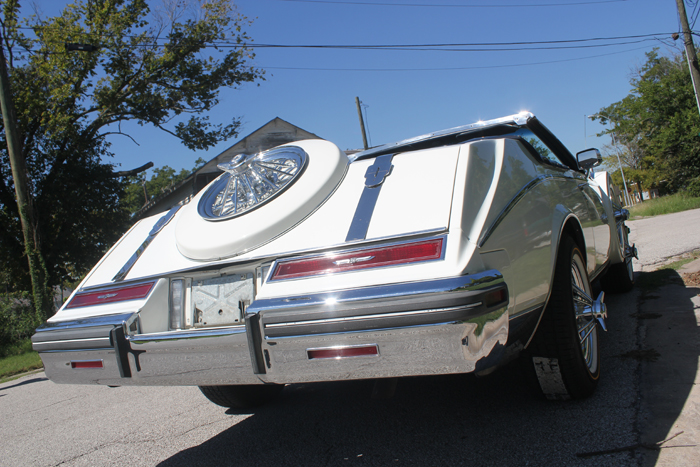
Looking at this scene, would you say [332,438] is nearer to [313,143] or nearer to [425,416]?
[425,416]

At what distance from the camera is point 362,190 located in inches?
86.0

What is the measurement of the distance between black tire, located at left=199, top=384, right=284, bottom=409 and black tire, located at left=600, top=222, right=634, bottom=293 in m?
3.44

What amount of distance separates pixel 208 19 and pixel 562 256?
2059 centimetres

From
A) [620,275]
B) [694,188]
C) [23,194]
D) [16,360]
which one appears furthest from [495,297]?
[694,188]

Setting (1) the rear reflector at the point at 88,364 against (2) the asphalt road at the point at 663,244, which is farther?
(2) the asphalt road at the point at 663,244

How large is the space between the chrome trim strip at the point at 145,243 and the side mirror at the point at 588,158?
3115 mm

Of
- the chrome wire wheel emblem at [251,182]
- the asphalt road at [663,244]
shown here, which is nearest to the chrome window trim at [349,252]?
the chrome wire wheel emblem at [251,182]

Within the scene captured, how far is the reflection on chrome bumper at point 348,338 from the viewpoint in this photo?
1.57m

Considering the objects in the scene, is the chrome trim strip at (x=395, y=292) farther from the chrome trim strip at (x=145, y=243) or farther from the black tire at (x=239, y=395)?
the black tire at (x=239, y=395)

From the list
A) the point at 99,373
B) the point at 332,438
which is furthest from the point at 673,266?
the point at 99,373

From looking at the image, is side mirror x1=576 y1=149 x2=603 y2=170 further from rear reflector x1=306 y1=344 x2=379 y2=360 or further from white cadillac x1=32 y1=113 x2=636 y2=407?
rear reflector x1=306 y1=344 x2=379 y2=360

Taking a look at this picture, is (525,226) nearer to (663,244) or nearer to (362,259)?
(362,259)

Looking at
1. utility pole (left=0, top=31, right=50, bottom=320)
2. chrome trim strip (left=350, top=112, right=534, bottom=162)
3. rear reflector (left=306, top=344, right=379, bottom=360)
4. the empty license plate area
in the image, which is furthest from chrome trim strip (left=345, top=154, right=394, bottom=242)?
utility pole (left=0, top=31, right=50, bottom=320)

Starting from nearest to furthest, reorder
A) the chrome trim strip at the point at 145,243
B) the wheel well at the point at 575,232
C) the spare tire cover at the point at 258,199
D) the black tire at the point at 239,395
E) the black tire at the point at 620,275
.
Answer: the spare tire cover at the point at 258,199
the chrome trim strip at the point at 145,243
the wheel well at the point at 575,232
the black tire at the point at 239,395
the black tire at the point at 620,275
